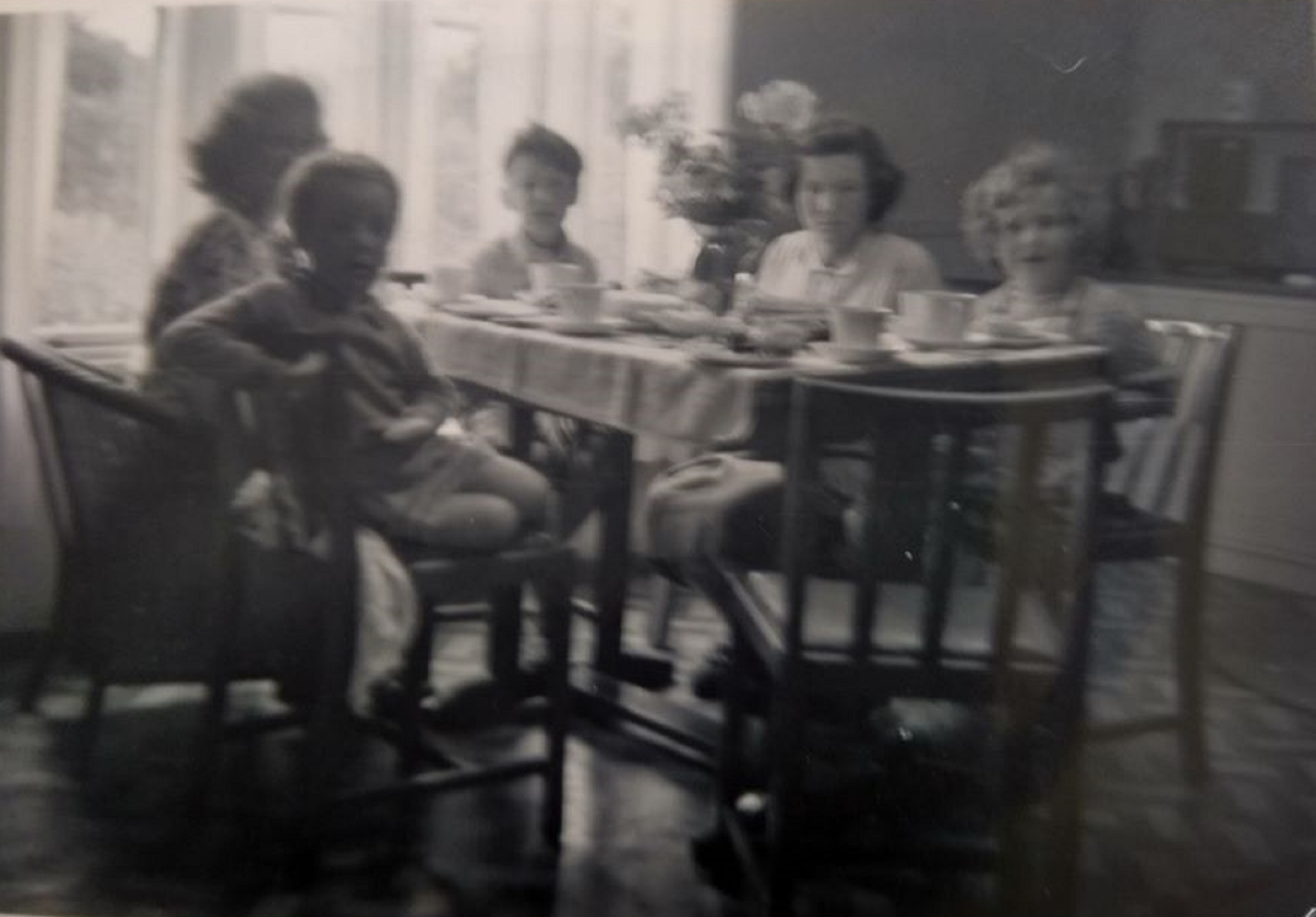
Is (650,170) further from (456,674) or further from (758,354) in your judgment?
(456,674)

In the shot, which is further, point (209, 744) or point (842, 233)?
point (209, 744)

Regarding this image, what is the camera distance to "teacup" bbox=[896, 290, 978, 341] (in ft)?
3.54

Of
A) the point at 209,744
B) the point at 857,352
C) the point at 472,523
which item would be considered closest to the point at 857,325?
the point at 857,352

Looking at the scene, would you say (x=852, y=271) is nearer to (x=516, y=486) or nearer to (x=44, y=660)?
(x=516, y=486)

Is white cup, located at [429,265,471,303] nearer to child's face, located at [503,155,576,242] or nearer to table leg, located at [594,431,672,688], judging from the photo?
child's face, located at [503,155,576,242]

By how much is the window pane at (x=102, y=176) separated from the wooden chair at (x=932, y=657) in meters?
0.61

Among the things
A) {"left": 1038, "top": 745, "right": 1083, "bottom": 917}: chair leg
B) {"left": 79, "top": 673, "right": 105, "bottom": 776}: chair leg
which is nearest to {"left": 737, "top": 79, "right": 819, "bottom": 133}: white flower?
{"left": 1038, "top": 745, "right": 1083, "bottom": 917}: chair leg

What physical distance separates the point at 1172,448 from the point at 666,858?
54cm

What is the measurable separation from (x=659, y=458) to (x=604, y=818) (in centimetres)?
32

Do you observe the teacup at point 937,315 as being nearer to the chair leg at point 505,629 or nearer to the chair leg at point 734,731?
the chair leg at point 734,731

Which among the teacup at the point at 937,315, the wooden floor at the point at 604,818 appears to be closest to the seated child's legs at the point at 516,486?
the wooden floor at the point at 604,818

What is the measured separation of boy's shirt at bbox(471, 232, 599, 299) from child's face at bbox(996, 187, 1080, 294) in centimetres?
36

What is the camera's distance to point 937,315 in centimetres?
108

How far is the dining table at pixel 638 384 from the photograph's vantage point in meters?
1.07
